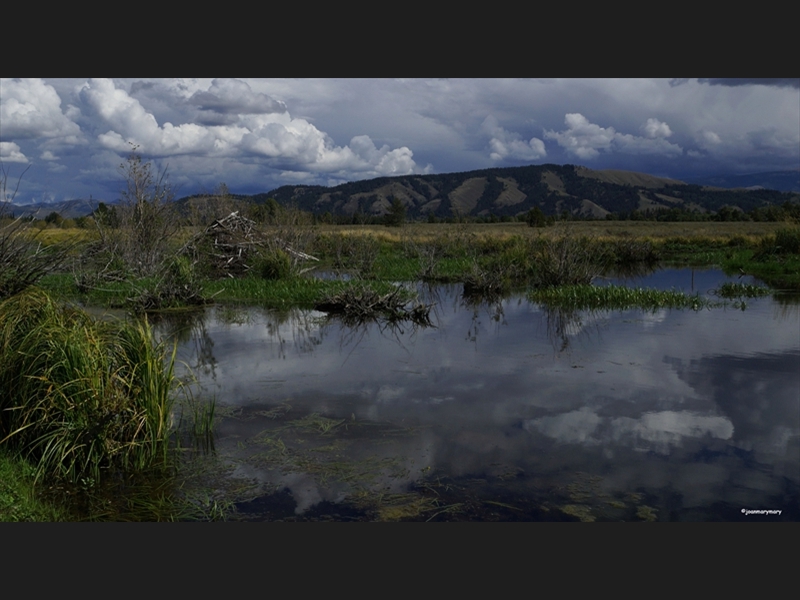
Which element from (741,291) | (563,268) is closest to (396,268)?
(563,268)

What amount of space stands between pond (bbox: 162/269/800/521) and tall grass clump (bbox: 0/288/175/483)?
77 centimetres

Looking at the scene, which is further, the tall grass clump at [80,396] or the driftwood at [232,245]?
the driftwood at [232,245]

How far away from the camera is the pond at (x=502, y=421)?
6641 millimetres

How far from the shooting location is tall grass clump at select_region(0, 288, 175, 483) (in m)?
6.80

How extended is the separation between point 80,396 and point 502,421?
510 centimetres

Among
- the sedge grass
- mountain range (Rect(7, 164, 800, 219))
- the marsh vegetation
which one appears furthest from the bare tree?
mountain range (Rect(7, 164, 800, 219))

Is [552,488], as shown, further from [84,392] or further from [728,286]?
[728,286]

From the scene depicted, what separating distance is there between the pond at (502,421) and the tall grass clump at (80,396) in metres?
0.77

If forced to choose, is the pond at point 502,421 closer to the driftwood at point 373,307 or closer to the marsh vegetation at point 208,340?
the marsh vegetation at point 208,340

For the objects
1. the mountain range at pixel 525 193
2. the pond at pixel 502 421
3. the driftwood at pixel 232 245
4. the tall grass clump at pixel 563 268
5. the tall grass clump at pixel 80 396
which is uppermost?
the mountain range at pixel 525 193

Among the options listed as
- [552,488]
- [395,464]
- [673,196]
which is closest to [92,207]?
[395,464]

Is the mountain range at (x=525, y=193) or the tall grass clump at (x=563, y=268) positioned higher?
the mountain range at (x=525, y=193)

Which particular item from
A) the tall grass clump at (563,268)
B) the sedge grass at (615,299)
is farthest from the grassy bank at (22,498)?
the tall grass clump at (563,268)

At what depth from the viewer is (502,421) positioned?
8977mm
